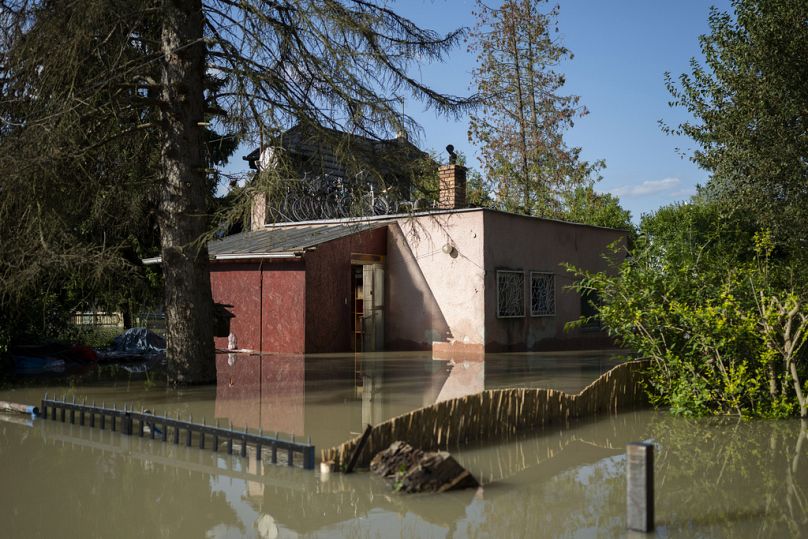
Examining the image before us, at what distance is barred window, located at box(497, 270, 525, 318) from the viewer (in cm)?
1779

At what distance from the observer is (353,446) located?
5.91m

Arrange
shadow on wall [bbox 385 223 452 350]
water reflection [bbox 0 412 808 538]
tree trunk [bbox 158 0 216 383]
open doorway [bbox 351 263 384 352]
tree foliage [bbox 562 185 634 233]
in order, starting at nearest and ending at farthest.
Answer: water reflection [bbox 0 412 808 538], tree trunk [bbox 158 0 216 383], shadow on wall [bbox 385 223 452 350], open doorway [bbox 351 263 384 352], tree foliage [bbox 562 185 634 233]

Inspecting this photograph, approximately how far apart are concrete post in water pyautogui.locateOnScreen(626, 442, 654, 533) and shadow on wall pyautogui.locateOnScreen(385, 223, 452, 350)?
1320 cm

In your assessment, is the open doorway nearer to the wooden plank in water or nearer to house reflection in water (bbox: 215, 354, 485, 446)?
house reflection in water (bbox: 215, 354, 485, 446)

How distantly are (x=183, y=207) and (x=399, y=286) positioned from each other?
830cm

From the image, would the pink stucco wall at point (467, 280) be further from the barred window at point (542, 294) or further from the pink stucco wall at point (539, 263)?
the barred window at point (542, 294)

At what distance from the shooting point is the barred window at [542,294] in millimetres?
18953

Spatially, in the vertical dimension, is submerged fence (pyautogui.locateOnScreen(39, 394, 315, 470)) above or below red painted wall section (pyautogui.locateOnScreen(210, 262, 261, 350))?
below

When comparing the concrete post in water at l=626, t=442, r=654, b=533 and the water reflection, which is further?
→ the water reflection

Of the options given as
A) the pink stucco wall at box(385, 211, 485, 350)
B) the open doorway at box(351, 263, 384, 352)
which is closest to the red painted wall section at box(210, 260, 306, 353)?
the open doorway at box(351, 263, 384, 352)

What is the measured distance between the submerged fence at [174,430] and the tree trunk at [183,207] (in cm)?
275

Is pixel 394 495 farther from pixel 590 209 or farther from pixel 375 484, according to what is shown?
pixel 590 209

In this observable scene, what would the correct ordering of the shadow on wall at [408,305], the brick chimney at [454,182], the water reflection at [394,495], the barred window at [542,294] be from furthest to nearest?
the brick chimney at [454,182] → the barred window at [542,294] → the shadow on wall at [408,305] → the water reflection at [394,495]

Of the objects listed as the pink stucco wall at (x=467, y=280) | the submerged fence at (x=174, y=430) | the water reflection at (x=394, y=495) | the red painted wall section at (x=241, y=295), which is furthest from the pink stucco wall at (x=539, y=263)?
the submerged fence at (x=174, y=430)
